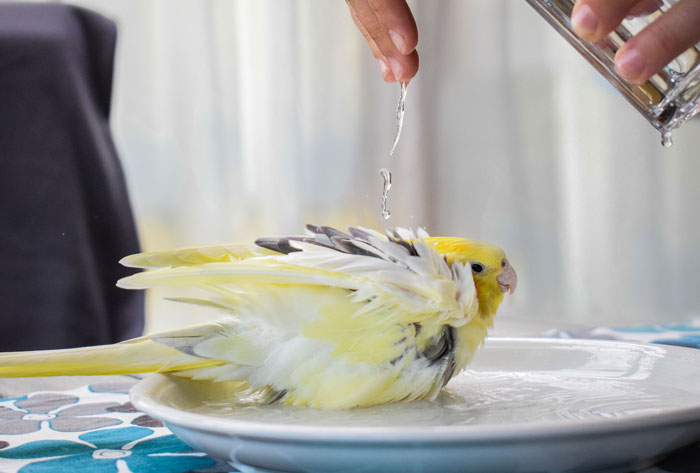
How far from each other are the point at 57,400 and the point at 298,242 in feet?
0.81

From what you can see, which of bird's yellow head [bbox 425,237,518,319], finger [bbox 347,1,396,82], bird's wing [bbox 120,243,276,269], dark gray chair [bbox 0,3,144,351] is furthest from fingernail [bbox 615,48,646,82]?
dark gray chair [bbox 0,3,144,351]

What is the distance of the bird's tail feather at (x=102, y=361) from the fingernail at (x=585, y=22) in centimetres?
29

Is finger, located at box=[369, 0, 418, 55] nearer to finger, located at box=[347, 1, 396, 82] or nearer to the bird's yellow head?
finger, located at box=[347, 1, 396, 82]

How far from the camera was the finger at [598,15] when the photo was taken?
1.29 feet

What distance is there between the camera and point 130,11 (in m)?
1.93

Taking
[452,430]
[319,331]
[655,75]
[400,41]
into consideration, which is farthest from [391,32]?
[452,430]

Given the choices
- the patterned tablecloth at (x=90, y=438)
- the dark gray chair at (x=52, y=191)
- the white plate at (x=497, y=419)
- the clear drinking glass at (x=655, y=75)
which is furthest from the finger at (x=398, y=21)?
the dark gray chair at (x=52, y=191)

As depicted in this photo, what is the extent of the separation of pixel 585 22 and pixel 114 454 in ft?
1.17

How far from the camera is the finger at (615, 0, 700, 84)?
40cm

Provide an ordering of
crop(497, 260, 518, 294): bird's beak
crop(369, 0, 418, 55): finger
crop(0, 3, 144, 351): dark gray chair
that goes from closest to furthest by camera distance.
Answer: crop(497, 260, 518, 294): bird's beak
crop(369, 0, 418, 55): finger
crop(0, 3, 144, 351): dark gray chair

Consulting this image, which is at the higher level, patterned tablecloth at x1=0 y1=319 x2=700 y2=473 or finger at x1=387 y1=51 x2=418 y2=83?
finger at x1=387 y1=51 x2=418 y2=83

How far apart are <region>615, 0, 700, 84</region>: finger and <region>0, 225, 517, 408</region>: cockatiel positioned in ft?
0.53

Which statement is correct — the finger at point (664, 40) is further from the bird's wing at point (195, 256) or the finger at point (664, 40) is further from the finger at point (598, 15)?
the bird's wing at point (195, 256)

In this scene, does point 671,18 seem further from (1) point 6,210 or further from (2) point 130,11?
(2) point 130,11
